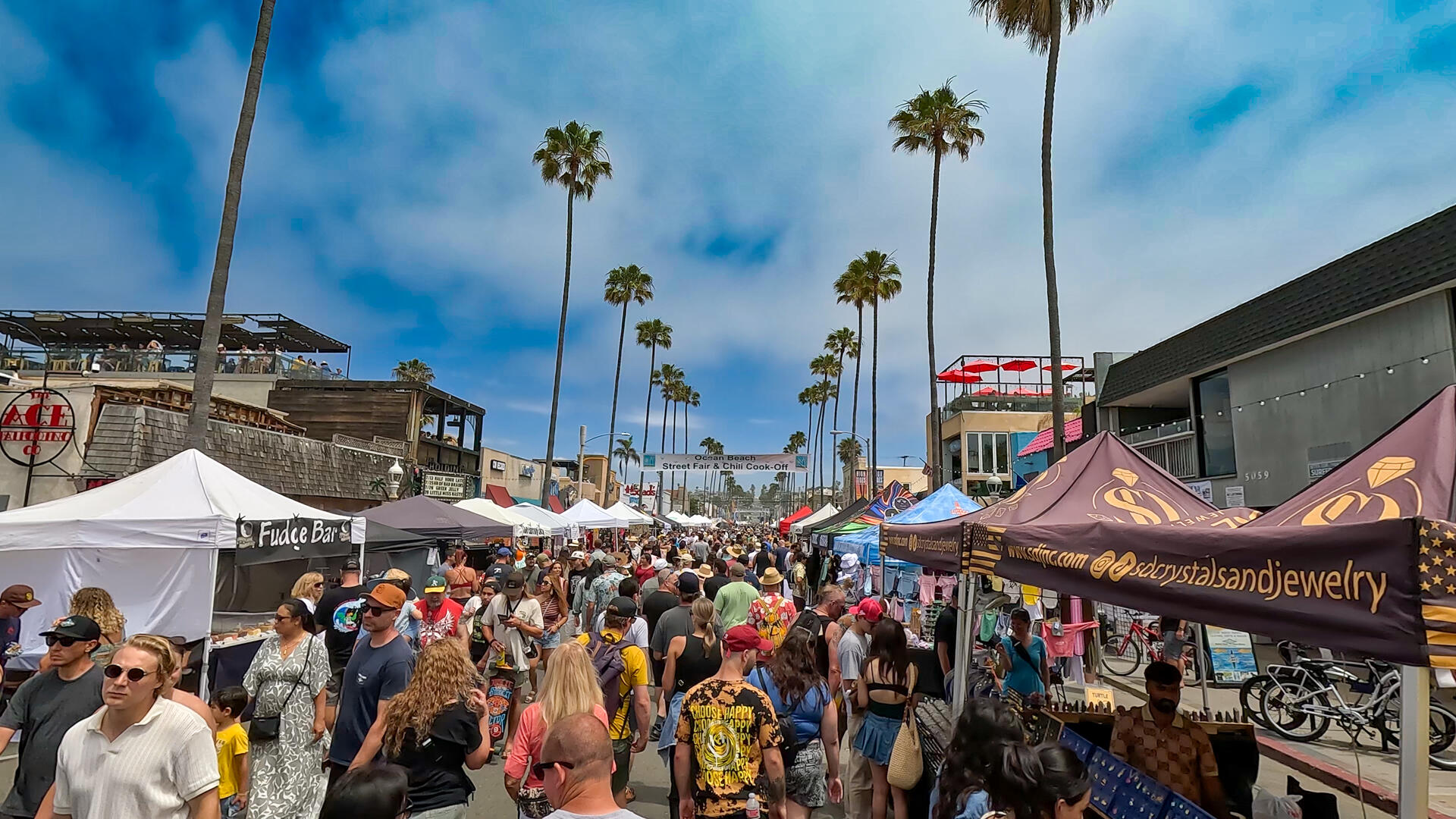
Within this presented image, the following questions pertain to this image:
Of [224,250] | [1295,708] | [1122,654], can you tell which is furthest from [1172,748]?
[224,250]

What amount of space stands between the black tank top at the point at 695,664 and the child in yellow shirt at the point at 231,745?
9.52 feet

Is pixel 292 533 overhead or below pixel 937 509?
below

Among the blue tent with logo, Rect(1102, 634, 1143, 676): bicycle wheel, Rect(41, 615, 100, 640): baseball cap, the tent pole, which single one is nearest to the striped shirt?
Rect(41, 615, 100, 640): baseball cap

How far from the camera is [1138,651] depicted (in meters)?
12.7

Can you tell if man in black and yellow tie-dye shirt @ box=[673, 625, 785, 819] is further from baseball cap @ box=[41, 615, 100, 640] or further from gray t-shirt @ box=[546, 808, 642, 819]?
baseball cap @ box=[41, 615, 100, 640]

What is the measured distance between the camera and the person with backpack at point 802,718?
471cm

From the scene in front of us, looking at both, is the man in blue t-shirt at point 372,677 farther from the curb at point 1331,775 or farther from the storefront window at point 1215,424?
the storefront window at point 1215,424

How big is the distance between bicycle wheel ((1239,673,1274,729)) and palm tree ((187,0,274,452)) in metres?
15.1

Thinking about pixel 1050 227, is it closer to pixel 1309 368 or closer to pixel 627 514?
pixel 1309 368

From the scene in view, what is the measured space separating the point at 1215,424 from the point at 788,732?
20.5 m

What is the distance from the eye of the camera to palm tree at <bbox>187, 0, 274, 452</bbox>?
448 inches

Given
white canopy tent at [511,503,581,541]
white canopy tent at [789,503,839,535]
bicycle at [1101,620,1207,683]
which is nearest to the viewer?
bicycle at [1101,620,1207,683]

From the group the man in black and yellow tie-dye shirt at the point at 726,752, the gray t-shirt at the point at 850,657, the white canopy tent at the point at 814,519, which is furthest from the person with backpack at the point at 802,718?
the white canopy tent at the point at 814,519

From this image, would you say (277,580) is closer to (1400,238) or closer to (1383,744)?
(1383,744)
